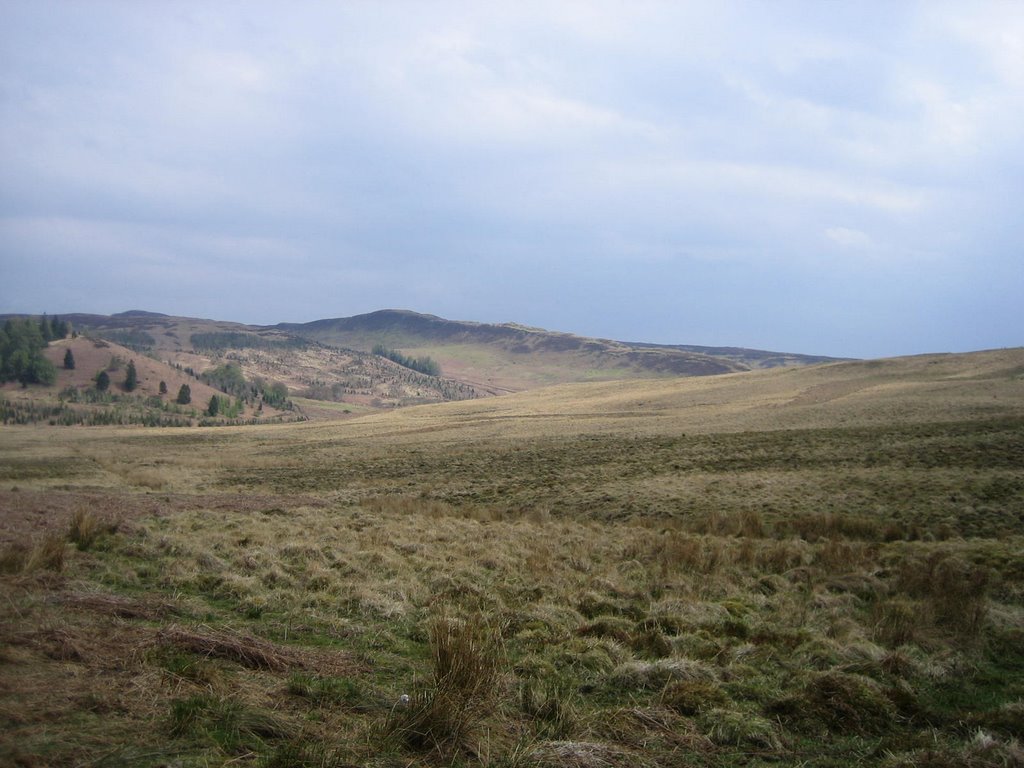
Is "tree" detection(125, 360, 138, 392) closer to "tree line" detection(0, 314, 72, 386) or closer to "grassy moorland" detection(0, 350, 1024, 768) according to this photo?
"tree line" detection(0, 314, 72, 386)

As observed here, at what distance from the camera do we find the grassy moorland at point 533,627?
469 cm

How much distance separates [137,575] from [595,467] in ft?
77.1

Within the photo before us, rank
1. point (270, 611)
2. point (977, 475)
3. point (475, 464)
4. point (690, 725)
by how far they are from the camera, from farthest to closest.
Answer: point (475, 464)
point (977, 475)
point (270, 611)
point (690, 725)

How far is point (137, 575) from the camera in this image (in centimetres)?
952

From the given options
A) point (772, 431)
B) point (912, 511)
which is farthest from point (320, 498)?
point (772, 431)

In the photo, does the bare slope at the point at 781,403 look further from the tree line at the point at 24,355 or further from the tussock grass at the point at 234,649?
the tree line at the point at 24,355

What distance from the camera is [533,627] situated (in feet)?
27.2

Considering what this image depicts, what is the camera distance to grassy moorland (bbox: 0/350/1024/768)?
4.69 m

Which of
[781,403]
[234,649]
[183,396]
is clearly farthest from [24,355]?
[234,649]

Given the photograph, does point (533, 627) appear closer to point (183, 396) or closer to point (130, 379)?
point (183, 396)

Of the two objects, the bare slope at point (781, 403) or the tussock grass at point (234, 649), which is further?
the bare slope at point (781, 403)

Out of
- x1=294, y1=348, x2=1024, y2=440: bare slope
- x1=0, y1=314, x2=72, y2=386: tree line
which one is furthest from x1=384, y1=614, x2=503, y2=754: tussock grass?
x1=0, y1=314, x2=72, y2=386: tree line

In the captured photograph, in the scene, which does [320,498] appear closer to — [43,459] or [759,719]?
[759,719]

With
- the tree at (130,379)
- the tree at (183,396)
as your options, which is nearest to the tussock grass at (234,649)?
the tree at (183,396)
